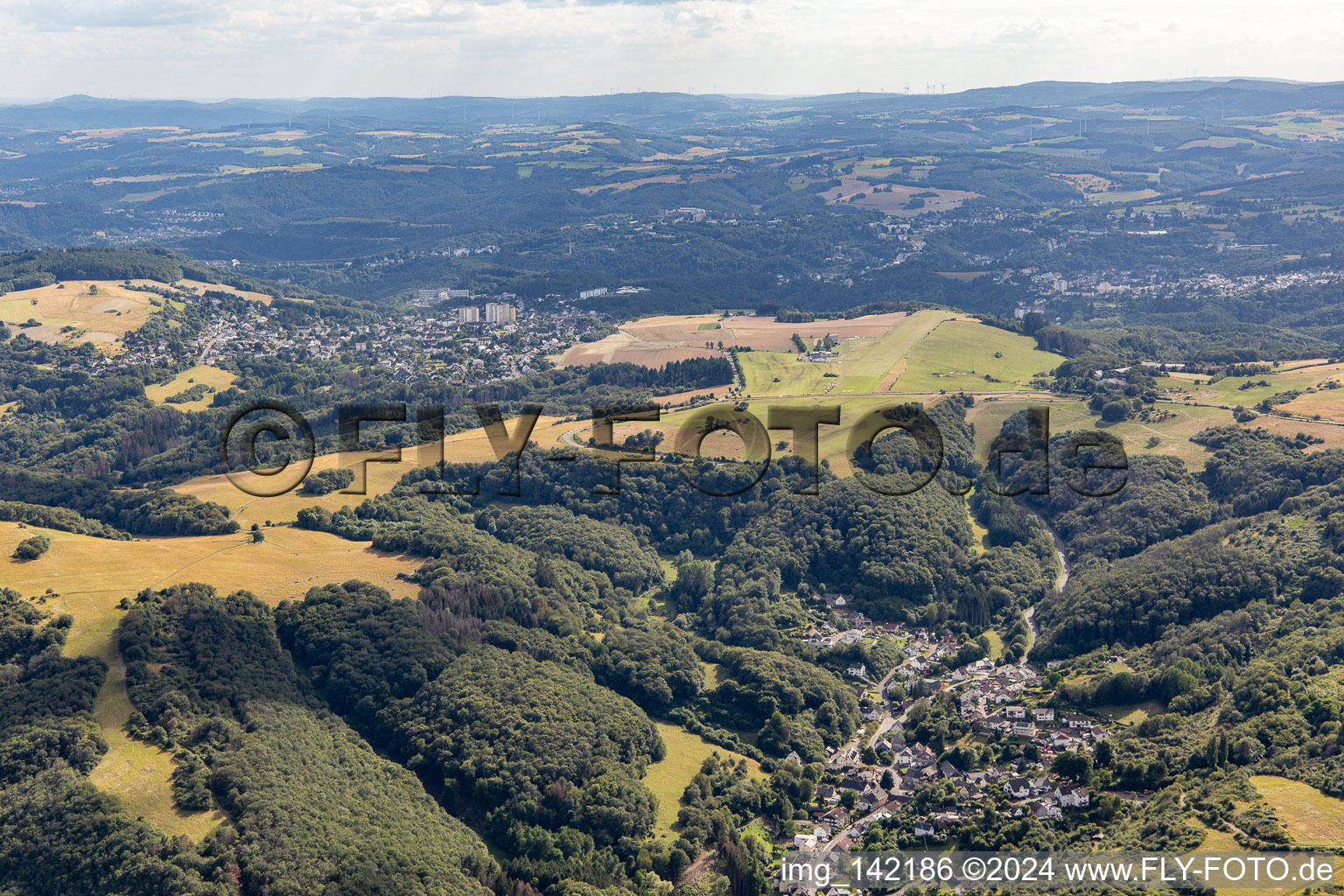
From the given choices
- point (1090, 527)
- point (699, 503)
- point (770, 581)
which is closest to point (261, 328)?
point (699, 503)

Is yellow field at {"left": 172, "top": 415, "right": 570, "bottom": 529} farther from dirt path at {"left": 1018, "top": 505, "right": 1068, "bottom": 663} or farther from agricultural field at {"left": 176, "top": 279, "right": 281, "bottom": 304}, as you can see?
agricultural field at {"left": 176, "top": 279, "right": 281, "bottom": 304}

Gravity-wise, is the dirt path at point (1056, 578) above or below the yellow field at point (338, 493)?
below

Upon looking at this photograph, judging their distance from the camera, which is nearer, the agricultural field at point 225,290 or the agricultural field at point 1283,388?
the agricultural field at point 1283,388

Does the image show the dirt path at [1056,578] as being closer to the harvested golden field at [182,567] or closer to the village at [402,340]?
the harvested golden field at [182,567]

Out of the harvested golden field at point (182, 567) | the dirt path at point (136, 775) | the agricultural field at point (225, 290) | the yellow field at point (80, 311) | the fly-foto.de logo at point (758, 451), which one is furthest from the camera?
the agricultural field at point (225, 290)

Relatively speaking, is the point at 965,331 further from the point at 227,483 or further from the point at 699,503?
the point at 227,483

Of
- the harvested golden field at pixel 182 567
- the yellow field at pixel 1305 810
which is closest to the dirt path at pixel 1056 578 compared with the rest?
the yellow field at pixel 1305 810

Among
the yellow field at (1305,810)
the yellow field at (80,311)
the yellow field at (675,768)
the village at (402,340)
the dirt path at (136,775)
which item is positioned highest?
the yellow field at (80,311)

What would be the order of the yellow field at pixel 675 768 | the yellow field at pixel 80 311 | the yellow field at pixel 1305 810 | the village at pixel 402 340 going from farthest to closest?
the village at pixel 402 340
the yellow field at pixel 80 311
the yellow field at pixel 675 768
the yellow field at pixel 1305 810

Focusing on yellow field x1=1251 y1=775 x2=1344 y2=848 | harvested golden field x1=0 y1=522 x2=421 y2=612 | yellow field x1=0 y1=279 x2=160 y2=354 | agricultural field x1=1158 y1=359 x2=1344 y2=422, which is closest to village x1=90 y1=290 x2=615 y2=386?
yellow field x1=0 y1=279 x2=160 y2=354
